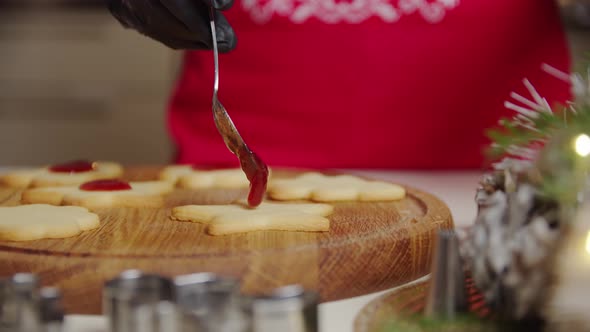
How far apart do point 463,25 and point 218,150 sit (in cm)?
59

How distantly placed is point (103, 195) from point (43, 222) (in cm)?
18

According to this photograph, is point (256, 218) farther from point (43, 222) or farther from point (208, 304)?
point (208, 304)

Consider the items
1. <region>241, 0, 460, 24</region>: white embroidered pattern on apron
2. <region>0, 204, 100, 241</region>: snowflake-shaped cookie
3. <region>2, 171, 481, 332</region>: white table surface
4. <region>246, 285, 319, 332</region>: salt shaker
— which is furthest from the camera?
<region>241, 0, 460, 24</region>: white embroidered pattern on apron

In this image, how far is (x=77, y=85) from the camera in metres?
2.92

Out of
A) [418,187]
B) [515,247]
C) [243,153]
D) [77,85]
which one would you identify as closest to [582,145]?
[515,247]

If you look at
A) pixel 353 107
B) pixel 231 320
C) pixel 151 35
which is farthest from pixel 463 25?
pixel 231 320

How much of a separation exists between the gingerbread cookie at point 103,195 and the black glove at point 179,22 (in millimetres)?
199

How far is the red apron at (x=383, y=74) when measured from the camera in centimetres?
151

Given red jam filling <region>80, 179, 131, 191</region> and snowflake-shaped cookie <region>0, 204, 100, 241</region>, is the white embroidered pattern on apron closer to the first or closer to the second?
red jam filling <region>80, 179, 131, 191</region>

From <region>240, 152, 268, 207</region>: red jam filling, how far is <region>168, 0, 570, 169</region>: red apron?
682 millimetres

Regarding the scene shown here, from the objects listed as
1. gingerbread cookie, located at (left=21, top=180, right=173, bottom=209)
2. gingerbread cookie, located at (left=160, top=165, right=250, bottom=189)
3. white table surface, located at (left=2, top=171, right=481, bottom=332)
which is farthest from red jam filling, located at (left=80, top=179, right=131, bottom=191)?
white table surface, located at (left=2, top=171, right=481, bottom=332)

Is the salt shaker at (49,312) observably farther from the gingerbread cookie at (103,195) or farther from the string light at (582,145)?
the gingerbread cookie at (103,195)

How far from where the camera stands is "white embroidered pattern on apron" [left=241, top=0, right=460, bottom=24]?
1.50 m

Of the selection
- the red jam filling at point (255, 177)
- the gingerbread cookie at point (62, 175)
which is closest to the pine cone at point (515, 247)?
the red jam filling at point (255, 177)
